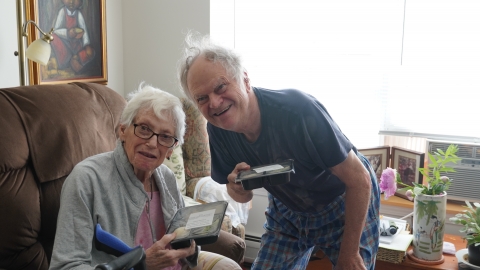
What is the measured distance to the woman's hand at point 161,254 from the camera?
4.29ft

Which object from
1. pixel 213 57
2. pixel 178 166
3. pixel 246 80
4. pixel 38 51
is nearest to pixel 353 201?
pixel 246 80

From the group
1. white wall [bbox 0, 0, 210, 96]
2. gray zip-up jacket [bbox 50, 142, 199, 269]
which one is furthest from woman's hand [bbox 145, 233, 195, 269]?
white wall [bbox 0, 0, 210, 96]

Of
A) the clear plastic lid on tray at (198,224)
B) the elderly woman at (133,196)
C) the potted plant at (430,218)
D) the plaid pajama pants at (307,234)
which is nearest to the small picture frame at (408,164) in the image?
the potted plant at (430,218)

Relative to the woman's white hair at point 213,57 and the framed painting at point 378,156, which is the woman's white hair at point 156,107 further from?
the framed painting at point 378,156

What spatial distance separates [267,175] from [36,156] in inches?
32.8

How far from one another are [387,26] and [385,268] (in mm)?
1417

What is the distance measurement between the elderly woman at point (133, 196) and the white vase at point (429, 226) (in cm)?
92

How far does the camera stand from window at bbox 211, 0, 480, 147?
2.58 meters

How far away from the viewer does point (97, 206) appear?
1379mm

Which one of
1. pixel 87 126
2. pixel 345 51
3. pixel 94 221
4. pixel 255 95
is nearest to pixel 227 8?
pixel 345 51

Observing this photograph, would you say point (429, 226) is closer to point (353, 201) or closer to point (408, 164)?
point (408, 164)

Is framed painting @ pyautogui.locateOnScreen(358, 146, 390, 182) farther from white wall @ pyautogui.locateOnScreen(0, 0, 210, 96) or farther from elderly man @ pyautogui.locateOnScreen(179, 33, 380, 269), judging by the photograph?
white wall @ pyautogui.locateOnScreen(0, 0, 210, 96)

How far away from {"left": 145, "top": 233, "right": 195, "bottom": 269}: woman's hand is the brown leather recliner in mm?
460

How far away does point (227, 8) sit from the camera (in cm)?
322
